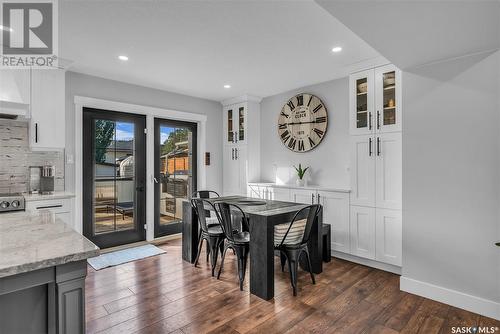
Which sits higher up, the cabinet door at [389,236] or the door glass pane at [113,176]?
the door glass pane at [113,176]

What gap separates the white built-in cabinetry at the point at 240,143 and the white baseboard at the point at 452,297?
2979mm

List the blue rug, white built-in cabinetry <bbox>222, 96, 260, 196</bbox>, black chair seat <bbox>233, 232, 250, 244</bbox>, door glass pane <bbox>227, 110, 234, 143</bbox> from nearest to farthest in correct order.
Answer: black chair seat <bbox>233, 232, 250, 244</bbox> < the blue rug < white built-in cabinetry <bbox>222, 96, 260, 196</bbox> < door glass pane <bbox>227, 110, 234, 143</bbox>

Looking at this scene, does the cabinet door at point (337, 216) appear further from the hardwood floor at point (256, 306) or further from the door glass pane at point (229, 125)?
the door glass pane at point (229, 125)

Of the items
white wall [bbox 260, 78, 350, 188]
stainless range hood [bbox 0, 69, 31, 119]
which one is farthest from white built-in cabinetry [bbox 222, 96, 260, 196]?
stainless range hood [bbox 0, 69, 31, 119]

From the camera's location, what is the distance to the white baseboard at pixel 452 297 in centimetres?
224

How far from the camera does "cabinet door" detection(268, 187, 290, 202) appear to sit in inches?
167

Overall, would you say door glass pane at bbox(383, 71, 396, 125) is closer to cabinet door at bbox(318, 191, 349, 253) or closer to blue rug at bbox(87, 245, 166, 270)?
cabinet door at bbox(318, 191, 349, 253)

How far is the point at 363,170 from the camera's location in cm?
342

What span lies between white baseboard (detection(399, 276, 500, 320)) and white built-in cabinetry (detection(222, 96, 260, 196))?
2979mm

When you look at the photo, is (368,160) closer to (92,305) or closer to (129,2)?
(129,2)

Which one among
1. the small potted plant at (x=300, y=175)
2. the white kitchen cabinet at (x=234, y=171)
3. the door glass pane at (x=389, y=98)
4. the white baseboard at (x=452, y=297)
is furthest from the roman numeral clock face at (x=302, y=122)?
the white baseboard at (x=452, y=297)

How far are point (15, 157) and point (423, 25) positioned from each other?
174 inches

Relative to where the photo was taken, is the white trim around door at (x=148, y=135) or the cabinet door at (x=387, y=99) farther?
the white trim around door at (x=148, y=135)

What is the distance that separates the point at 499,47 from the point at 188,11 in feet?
8.29
